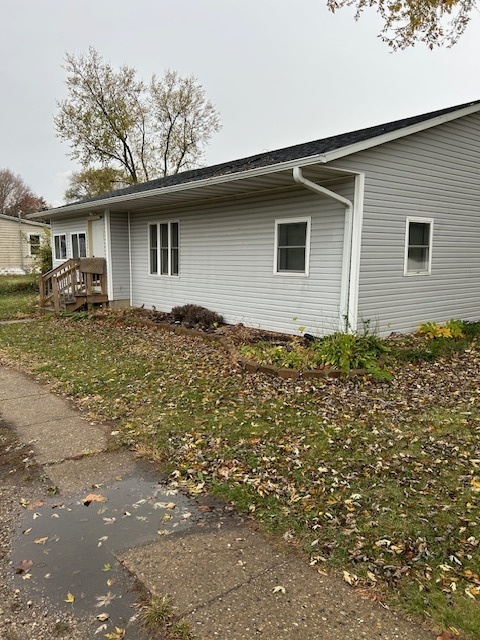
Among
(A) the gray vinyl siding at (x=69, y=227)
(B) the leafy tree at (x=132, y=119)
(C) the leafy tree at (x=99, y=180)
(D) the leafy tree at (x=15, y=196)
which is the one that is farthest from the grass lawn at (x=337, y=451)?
(D) the leafy tree at (x=15, y=196)

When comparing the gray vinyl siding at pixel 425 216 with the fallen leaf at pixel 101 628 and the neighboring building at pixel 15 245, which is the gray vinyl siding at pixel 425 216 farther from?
the neighboring building at pixel 15 245

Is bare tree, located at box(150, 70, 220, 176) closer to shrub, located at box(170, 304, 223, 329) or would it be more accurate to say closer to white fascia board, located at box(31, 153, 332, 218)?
white fascia board, located at box(31, 153, 332, 218)

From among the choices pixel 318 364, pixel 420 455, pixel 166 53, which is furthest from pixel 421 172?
pixel 166 53

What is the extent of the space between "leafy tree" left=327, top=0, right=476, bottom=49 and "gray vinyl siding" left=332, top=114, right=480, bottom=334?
153 inches

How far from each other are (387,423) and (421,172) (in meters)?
5.58

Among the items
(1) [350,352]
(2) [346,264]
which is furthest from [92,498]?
(2) [346,264]

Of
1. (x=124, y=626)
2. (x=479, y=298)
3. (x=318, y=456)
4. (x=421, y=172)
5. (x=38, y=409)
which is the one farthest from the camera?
(x=479, y=298)

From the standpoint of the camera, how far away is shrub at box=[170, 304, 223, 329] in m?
9.70

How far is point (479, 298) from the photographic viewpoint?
10078 millimetres

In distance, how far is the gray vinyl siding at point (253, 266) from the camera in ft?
25.1

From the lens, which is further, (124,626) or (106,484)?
(106,484)

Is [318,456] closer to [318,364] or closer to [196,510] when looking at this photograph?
[196,510]

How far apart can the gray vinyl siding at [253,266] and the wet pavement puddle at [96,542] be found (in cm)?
514

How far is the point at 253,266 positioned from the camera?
905cm
